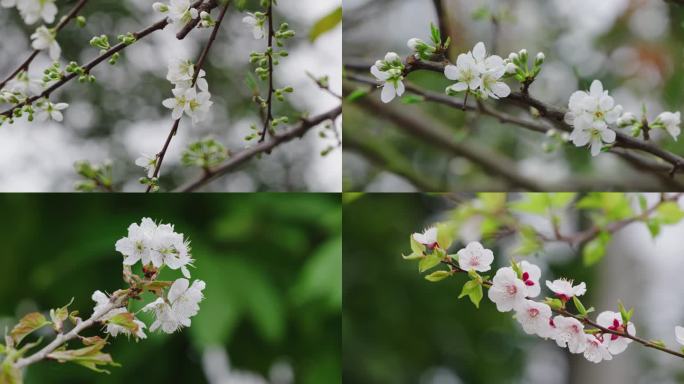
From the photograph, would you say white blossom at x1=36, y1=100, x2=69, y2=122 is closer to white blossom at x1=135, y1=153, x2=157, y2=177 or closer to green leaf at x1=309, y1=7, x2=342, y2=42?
white blossom at x1=135, y1=153, x2=157, y2=177

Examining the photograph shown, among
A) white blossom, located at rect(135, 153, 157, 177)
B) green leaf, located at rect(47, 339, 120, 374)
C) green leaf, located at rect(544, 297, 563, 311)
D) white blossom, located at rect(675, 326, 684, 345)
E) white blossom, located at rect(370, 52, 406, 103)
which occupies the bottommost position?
white blossom, located at rect(675, 326, 684, 345)

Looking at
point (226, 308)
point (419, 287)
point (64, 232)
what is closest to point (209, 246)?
point (226, 308)

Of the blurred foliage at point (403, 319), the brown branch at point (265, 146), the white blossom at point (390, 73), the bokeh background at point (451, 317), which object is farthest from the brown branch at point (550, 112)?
the blurred foliage at point (403, 319)

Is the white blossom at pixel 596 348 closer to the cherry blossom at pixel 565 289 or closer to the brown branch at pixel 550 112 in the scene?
the cherry blossom at pixel 565 289

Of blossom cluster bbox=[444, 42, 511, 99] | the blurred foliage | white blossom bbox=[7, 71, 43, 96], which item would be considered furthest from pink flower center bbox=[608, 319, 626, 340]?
the blurred foliage

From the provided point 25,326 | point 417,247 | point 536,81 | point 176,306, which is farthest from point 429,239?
point 536,81

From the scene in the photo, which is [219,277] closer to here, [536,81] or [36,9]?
[536,81]
